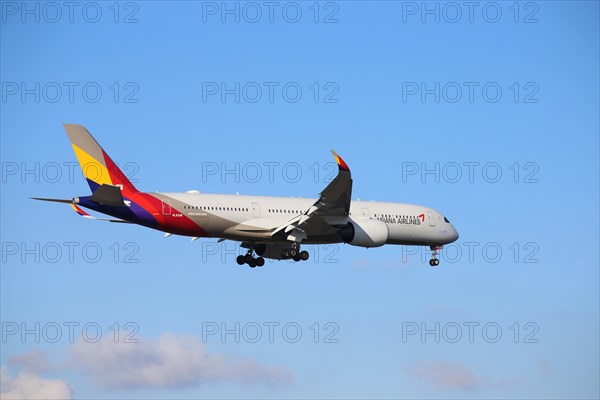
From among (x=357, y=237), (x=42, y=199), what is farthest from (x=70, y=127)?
(x=357, y=237)

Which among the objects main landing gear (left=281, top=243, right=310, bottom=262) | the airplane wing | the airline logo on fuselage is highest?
the airline logo on fuselage

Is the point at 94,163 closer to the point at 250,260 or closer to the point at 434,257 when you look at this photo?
the point at 250,260

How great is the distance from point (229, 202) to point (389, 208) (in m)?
11.4

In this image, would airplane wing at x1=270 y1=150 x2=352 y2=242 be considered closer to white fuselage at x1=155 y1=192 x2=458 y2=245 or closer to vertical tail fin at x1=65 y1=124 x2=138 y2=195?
white fuselage at x1=155 y1=192 x2=458 y2=245

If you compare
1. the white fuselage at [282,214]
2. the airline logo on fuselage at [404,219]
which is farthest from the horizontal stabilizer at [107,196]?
the airline logo on fuselage at [404,219]

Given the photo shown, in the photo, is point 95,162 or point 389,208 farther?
point 389,208

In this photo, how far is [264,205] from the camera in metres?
58.8

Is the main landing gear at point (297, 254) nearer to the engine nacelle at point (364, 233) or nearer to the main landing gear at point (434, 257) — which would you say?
the engine nacelle at point (364, 233)

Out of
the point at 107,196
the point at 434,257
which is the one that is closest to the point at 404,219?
the point at 434,257

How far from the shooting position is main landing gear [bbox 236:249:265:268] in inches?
2484

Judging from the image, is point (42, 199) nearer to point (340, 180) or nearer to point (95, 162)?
point (95, 162)

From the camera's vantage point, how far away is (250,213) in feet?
190

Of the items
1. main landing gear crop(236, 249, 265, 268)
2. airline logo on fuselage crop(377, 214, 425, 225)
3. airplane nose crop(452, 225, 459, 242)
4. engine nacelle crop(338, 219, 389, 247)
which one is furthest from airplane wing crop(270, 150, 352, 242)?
airplane nose crop(452, 225, 459, 242)

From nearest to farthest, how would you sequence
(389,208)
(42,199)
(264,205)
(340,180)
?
(42,199)
(340,180)
(264,205)
(389,208)
